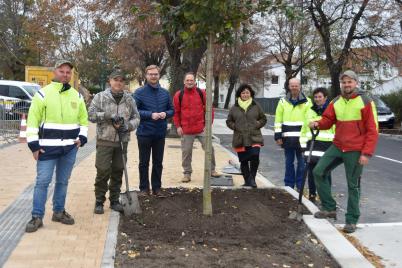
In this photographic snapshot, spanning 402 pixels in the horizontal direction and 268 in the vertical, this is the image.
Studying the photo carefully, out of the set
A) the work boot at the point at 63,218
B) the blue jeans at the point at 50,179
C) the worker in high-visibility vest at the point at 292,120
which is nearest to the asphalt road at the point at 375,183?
the worker in high-visibility vest at the point at 292,120

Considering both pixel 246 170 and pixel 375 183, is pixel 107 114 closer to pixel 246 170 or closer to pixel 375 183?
pixel 246 170

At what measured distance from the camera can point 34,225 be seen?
574 centimetres

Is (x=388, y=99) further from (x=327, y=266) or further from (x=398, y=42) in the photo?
(x=327, y=266)

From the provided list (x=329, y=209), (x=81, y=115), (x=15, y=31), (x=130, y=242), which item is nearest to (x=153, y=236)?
(x=130, y=242)

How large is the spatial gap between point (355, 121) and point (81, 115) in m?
3.17

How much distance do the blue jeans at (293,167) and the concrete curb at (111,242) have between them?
10.1ft

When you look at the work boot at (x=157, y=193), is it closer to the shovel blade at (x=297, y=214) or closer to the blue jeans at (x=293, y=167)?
the shovel blade at (x=297, y=214)

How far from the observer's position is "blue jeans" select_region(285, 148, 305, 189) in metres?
8.21

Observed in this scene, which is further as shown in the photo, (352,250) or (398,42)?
(398,42)

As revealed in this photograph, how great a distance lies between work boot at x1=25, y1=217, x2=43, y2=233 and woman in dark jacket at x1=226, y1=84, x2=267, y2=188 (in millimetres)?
3371

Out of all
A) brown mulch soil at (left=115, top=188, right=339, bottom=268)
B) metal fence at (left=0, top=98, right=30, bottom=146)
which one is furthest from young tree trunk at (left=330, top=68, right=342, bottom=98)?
brown mulch soil at (left=115, top=188, right=339, bottom=268)

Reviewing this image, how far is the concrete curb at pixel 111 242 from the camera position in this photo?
470 centimetres

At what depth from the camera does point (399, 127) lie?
1107 inches

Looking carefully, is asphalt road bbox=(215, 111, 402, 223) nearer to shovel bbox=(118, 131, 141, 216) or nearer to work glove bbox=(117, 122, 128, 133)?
shovel bbox=(118, 131, 141, 216)
